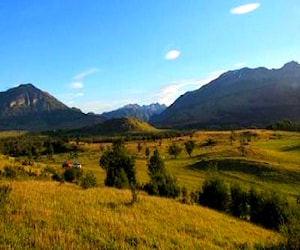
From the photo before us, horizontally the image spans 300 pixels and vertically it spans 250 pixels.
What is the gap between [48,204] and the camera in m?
22.7

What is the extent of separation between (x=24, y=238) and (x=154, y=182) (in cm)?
3175

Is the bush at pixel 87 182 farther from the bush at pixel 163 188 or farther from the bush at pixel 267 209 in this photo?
the bush at pixel 267 209

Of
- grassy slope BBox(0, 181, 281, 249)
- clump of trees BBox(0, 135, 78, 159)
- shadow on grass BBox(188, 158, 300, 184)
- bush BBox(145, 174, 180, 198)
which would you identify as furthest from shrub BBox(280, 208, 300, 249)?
clump of trees BBox(0, 135, 78, 159)

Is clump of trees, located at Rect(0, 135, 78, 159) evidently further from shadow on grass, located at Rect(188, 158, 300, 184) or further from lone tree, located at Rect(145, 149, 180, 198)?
lone tree, located at Rect(145, 149, 180, 198)

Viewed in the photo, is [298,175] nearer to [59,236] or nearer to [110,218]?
[110,218]

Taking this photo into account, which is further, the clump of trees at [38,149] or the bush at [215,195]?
the clump of trees at [38,149]

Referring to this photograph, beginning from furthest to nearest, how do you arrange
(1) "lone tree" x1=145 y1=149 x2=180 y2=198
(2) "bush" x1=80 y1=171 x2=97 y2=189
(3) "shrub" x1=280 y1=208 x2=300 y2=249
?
(1) "lone tree" x1=145 y1=149 x2=180 y2=198, (2) "bush" x1=80 y1=171 x2=97 y2=189, (3) "shrub" x1=280 y1=208 x2=300 y2=249

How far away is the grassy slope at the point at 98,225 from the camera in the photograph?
50.3ft

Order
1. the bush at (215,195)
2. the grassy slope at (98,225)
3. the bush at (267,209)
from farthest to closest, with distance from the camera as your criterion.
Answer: the bush at (215,195)
the bush at (267,209)
the grassy slope at (98,225)

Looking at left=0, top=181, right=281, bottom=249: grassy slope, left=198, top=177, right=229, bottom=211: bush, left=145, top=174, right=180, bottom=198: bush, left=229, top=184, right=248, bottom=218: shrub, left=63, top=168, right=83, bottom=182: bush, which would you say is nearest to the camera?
left=0, top=181, right=281, bottom=249: grassy slope

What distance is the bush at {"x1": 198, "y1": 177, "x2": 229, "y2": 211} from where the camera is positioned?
42.4 m

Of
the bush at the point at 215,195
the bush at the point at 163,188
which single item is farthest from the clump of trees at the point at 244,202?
the bush at the point at 163,188

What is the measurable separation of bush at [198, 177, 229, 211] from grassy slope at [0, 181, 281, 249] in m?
14.2

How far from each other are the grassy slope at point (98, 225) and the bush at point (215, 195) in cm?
1417
